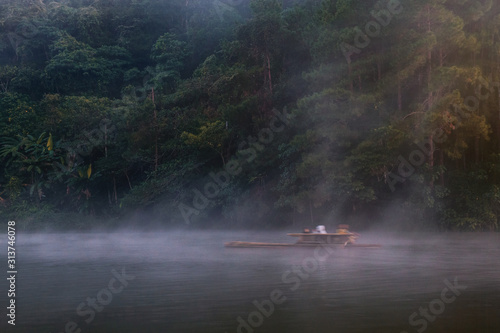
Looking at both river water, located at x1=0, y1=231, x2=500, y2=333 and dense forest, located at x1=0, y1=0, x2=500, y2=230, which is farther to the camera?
dense forest, located at x1=0, y1=0, x2=500, y2=230

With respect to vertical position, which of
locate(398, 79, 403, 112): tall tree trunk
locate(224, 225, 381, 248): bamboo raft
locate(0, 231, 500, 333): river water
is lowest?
locate(0, 231, 500, 333): river water

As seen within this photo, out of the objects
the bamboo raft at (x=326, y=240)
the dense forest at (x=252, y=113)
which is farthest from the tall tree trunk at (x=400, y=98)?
the bamboo raft at (x=326, y=240)

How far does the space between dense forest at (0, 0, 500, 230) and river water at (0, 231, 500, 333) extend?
6.64m

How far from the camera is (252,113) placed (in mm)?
30219

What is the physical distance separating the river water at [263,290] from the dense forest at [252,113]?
6637 mm

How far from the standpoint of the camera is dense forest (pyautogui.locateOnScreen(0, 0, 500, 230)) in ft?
79.0

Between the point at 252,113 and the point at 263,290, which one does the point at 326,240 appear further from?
Answer: the point at 252,113

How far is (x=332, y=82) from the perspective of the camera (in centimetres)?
2578

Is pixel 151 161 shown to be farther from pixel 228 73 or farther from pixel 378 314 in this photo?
pixel 378 314

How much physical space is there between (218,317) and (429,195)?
656 inches

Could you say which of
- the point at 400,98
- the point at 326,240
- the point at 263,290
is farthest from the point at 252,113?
the point at 263,290

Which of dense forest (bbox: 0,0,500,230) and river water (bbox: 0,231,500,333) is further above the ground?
dense forest (bbox: 0,0,500,230)

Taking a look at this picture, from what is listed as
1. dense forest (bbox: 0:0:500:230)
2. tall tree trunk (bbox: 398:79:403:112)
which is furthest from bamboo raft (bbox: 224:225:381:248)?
tall tree trunk (bbox: 398:79:403:112)

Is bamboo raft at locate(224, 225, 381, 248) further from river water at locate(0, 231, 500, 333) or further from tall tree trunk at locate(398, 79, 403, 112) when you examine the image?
tall tree trunk at locate(398, 79, 403, 112)
